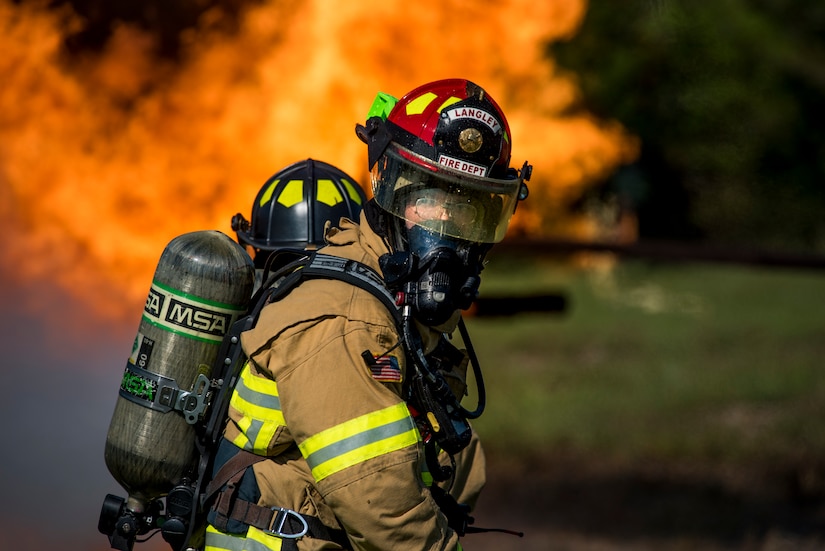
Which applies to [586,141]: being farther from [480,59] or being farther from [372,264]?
[372,264]

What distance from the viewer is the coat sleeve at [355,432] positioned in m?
2.40

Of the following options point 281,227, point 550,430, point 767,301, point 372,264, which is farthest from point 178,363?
point 767,301

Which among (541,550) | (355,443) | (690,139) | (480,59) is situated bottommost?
(541,550)

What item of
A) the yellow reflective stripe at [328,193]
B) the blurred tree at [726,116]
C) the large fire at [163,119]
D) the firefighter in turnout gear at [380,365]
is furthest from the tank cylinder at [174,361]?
the blurred tree at [726,116]

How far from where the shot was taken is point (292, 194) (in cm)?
360

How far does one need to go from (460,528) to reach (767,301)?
39.9 ft

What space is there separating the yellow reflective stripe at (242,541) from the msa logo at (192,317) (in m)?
0.54

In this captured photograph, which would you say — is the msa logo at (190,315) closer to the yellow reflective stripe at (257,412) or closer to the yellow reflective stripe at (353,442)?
the yellow reflective stripe at (257,412)

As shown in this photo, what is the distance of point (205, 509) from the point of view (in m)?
2.75

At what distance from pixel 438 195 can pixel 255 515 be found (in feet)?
3.20

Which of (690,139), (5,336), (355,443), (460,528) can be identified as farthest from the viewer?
(690,139)

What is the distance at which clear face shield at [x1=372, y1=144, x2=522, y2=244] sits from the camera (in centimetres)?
275

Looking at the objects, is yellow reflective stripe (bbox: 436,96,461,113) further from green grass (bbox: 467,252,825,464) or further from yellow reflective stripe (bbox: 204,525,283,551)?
green grass (bbox: 467,252,825,464)

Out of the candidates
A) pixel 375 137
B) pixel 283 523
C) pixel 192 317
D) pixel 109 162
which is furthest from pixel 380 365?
pixel 109 162
